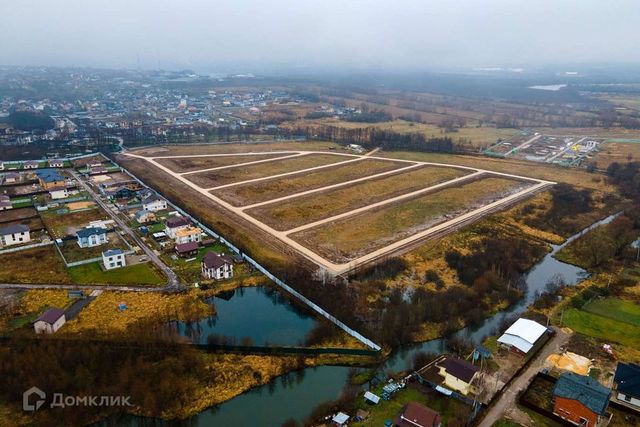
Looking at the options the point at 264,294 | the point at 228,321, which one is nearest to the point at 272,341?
the point at 228,321

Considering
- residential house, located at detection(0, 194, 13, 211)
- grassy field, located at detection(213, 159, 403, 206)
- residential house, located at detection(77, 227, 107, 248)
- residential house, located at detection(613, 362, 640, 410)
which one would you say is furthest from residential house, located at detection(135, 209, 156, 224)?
residential house, located at detection(613, 362, 640, 410)

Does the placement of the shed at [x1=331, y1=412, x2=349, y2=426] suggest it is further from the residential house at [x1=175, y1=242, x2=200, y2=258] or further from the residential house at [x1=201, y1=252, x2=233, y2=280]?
the residential house at [x1=175, y1=242, x2=200, y2=258]

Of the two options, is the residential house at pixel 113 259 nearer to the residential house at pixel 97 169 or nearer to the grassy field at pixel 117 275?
the grassy field at pixel 117 275

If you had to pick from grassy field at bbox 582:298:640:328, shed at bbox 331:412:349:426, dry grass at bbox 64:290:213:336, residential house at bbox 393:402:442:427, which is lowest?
shed at bbox 331:412:349:426

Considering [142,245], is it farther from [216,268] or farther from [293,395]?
[293,395]

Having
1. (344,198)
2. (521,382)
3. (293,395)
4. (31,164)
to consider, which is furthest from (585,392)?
(31,164)
